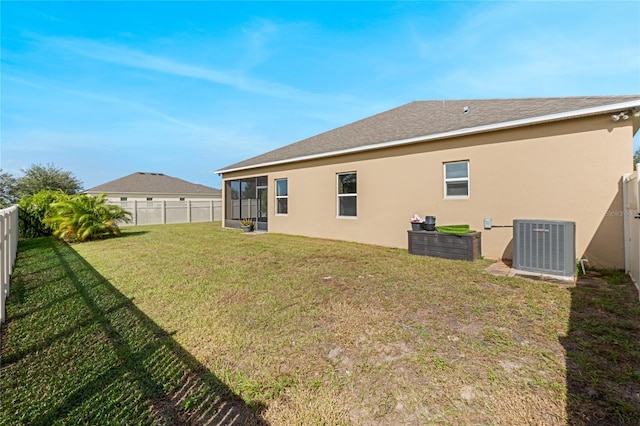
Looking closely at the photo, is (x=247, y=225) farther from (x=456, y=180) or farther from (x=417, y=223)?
(x=456, y=180)

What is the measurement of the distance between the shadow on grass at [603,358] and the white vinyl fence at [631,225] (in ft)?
2.13

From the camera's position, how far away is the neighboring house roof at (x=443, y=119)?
17.9ft

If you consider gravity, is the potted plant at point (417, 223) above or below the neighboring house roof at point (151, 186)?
below

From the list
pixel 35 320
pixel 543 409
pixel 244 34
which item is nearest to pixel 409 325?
pixel 543 409

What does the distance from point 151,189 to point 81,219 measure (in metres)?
17.9

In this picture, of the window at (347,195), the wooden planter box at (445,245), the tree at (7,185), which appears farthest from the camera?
the tree at (7,185)

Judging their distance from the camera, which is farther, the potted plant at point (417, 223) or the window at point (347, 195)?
the window at point (347, 195)

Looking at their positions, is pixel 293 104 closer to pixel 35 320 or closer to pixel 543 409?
pixel 35 320

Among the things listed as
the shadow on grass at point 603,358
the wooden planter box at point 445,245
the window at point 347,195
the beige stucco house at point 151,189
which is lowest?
the shadow on grass at point 603,358

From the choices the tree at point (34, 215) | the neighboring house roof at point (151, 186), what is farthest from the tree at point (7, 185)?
the tree at point (34, 215)

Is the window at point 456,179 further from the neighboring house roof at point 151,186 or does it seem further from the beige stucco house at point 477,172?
the neighboring house roof at point 151,186

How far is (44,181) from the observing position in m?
25.0

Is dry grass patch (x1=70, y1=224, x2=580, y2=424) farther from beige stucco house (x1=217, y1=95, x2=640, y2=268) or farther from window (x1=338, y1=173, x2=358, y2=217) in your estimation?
window (x1=338, y1=173, x2=358, y2=217)

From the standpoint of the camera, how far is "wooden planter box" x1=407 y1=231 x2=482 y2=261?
605 centimetres
